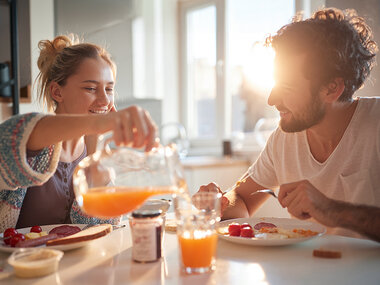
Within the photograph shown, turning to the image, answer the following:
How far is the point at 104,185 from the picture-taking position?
35.9 inches

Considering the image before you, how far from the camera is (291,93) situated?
158 cm

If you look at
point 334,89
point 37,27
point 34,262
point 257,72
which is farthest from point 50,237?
point 257,72

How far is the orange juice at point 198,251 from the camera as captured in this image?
88 cm

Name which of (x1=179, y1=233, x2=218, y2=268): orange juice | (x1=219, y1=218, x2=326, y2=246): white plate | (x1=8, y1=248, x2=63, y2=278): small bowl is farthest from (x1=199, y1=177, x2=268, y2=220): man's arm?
(x1=8, y1=248, x2=63, y2=278): small bowl

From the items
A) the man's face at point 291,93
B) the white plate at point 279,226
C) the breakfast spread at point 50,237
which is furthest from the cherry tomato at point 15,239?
the man's face at point 291,93

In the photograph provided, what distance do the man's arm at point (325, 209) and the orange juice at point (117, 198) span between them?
0.40m

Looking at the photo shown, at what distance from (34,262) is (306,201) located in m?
0.67

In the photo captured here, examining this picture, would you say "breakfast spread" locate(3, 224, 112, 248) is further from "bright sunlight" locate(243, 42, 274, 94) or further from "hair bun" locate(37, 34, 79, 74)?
"bright sunlight" locate(243, 42, 274, 94)

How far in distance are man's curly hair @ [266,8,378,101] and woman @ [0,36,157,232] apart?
714 mm

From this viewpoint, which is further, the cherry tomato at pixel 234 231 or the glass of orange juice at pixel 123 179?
the cherry tomato at pixel 234 231

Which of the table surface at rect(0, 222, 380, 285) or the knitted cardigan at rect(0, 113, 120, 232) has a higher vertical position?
the knitted cardigan at rect(0, 113, 120, 232)

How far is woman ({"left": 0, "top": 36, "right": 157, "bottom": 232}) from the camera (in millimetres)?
934

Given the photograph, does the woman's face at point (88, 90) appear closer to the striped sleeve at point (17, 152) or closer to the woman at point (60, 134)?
the woman at point (60, 134)

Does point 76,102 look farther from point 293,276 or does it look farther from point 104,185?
point 293,276
